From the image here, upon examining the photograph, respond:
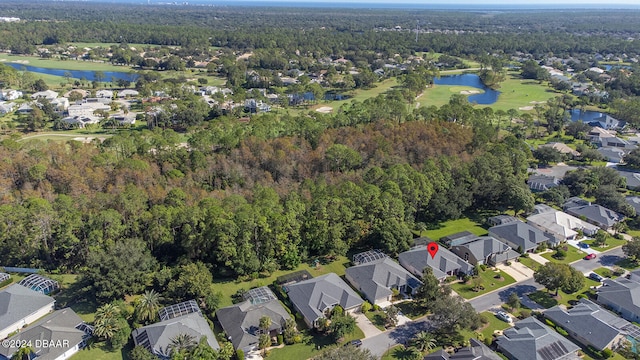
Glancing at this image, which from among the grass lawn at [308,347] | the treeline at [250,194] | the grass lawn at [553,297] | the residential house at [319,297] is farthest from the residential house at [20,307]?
the grass lawn at [553,297]

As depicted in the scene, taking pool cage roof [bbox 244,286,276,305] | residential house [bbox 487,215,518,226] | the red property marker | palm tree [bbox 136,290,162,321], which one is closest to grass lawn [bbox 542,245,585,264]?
residential house [bbox 487,215,518,226]

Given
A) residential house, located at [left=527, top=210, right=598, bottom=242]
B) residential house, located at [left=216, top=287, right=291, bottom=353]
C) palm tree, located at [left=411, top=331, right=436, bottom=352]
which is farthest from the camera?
residential house, located at [left=527, top=210, right=598, bottom=242]

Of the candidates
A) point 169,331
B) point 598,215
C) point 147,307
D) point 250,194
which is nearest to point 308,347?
point 169,331

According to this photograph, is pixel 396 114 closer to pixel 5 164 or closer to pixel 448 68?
pixel 5 164

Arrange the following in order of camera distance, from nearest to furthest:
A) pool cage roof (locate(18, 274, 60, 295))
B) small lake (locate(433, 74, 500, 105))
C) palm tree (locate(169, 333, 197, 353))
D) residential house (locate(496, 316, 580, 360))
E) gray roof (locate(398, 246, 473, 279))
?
1. palm tree (locate(169, 333, 197, 353))
2. residential house (locate(496, 316, 580, 360))
3. pool cage roof (locate(18, 274, 60, 295))
4. gray roof (locate(398, 246, 473, 279))
5. small lake (locate(433, 74, 500, 105))

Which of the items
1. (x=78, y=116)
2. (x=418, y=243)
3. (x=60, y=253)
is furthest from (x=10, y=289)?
(x=78, y=116)

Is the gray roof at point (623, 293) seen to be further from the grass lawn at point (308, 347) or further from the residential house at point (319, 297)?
the grass lawn at point (308, 347)

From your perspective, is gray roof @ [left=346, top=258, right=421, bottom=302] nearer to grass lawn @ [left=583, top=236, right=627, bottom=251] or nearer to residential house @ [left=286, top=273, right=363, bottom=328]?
residential house @ [left=286, top=273, right=363, bottom=328]
